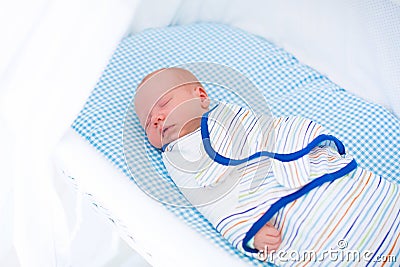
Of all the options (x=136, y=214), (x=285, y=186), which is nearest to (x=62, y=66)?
(x=136, y=214)

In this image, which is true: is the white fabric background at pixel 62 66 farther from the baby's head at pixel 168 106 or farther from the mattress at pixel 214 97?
the baby's head at pixel 168 106

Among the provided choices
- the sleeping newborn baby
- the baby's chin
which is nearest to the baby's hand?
the sleeping newborn baby

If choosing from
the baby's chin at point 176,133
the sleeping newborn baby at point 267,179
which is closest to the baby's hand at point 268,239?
the sleeping newborn baby at point 267,179

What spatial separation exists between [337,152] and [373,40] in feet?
1.01

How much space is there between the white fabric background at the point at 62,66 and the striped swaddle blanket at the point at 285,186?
10.8 inches

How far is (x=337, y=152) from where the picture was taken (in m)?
1.14

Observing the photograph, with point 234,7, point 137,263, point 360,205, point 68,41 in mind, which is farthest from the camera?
point 234,7

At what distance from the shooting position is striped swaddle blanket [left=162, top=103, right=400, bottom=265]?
0.98m

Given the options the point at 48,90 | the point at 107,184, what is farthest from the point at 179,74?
the point at 48,90

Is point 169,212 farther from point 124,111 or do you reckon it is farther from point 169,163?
point 124,111

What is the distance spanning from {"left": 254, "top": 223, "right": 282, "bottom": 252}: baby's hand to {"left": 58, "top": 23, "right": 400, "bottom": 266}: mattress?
44 millimetres

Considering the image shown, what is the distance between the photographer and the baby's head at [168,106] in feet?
3.98

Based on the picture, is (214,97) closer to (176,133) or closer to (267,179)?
(176,133)

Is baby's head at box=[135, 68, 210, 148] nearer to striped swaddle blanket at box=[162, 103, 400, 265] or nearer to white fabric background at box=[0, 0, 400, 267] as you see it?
striped swaddle blanket at box=[162, 103, 400, 265]
